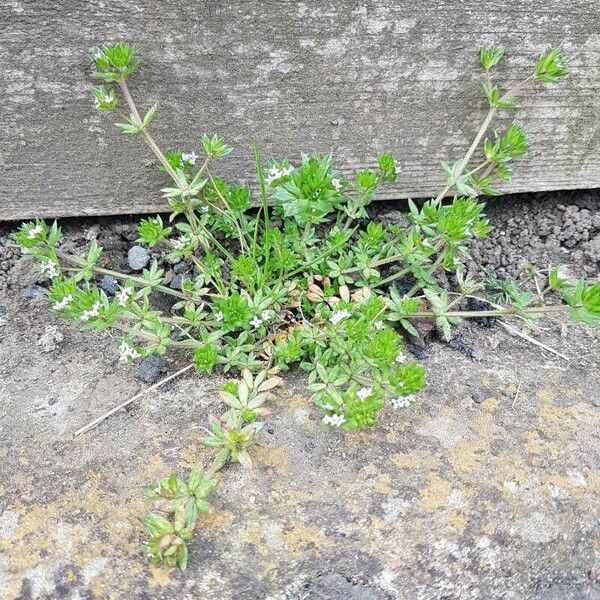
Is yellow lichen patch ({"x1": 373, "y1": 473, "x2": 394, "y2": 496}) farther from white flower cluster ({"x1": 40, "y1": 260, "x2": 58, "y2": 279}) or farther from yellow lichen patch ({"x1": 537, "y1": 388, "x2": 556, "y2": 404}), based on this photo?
white flower cluster ({"x1": 40, "y1": 260, "x2": 58, "y2": 279})

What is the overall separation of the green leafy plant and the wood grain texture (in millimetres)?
73

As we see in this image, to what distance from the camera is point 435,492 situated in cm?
169

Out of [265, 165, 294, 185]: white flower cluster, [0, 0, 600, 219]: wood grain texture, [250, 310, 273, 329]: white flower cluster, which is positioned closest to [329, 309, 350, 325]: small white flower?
[250, 310, 273, 329]: white flower cluster

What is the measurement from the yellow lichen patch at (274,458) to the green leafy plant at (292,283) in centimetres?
4

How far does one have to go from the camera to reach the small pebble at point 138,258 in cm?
237

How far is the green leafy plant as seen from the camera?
1.80m

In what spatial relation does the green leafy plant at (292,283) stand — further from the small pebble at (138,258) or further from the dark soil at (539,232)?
the dark soil at (539,232)

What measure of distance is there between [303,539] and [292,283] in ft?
2.81

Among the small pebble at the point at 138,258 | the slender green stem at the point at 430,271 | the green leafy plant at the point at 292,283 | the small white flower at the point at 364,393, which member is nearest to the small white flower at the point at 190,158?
the green leafy plant at the point at 292,283

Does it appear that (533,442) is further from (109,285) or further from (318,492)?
(109,285)

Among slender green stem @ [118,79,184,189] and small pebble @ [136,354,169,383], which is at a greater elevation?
A: slender green stem @ [118,79,184,189]

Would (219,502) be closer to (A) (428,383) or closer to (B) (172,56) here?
(A) (428,383)

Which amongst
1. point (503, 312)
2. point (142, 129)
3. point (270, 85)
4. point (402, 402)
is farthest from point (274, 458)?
point (270, 85)

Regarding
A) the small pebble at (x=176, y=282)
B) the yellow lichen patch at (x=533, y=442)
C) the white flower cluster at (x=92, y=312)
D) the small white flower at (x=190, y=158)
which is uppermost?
the small white flower at (x=190, y=158)
